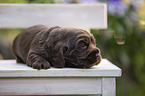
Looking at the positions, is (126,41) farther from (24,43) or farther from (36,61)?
(36,61)

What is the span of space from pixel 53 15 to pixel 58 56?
0.90m

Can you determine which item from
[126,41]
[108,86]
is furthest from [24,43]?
[126,41]

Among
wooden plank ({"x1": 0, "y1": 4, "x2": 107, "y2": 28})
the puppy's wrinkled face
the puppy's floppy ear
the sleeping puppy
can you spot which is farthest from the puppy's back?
wooden plank ({"x1": 0, "y1": 4, "x2": 107, "y2": 28})

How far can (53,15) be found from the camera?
2.12m

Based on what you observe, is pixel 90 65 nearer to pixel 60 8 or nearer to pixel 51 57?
pixel 51 57

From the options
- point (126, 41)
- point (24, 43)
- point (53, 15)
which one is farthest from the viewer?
point (126, 41)

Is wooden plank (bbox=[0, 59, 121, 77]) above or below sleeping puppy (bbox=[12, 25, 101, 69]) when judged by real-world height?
below

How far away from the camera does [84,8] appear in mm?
2123

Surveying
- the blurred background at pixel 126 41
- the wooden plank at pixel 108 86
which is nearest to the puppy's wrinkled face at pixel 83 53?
the wooden plank at pixel 108 86

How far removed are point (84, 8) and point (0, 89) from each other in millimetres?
1175

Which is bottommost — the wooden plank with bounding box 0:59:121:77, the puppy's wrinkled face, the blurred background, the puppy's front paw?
the blurred background

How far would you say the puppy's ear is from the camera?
129 centimetres

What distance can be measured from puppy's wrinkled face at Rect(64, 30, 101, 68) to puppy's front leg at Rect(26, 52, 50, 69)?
0.41 feet

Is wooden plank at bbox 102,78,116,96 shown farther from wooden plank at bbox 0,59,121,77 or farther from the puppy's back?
the puppy's back
